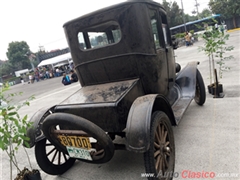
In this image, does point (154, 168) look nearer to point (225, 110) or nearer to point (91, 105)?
point (91, 105)

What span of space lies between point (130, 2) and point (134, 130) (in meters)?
1.71

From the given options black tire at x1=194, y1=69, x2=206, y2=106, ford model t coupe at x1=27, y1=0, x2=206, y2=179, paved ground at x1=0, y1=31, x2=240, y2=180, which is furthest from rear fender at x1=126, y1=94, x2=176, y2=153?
black tire at x1=194, y1=69, x2=206, y2=106

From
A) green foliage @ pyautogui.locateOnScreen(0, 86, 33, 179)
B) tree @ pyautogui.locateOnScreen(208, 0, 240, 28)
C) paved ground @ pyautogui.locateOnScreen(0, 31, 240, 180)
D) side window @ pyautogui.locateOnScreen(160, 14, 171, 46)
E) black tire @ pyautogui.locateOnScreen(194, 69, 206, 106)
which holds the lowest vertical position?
paved ground @ pyautogui.locateOnScreen(0, 31, 240, 180)

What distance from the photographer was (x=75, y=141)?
2328 millimetres

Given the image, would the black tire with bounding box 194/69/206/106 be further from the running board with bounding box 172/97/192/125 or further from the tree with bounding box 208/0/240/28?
the tree with bounding box 208/0/240/28

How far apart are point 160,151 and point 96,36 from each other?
2.05 m

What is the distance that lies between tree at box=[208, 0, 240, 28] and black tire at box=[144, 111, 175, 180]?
34.5 meters

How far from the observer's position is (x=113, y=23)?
309 centimetres

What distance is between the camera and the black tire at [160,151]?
218 cm

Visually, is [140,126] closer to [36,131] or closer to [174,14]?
[36,131]

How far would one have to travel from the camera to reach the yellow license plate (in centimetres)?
225

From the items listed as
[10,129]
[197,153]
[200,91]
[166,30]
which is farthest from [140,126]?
[200,91]

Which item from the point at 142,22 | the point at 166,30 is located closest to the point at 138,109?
the point at 142,22

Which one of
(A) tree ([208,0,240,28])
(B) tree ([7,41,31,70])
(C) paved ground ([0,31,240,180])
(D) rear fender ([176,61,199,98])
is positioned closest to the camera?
(C) paved ground ([0,31,240,180])
